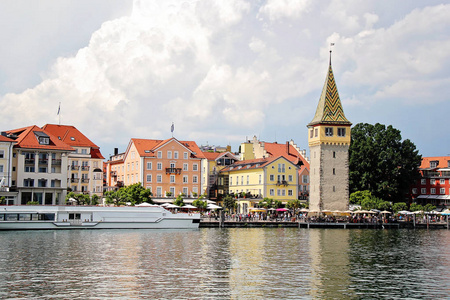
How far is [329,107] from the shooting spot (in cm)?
9550

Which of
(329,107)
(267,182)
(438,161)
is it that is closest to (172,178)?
(267,182)

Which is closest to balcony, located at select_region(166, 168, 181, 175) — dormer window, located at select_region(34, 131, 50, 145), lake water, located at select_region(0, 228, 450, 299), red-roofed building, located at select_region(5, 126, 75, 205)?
red-roofed building, located at select_region(5, 126, 75, 205)

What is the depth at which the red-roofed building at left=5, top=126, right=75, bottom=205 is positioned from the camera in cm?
8000

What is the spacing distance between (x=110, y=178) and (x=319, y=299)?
8659cm

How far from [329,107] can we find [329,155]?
753 cm

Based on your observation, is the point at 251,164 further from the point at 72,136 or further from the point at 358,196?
the point at 72,136

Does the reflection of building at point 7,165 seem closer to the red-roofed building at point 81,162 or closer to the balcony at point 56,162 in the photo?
the balcony at point 56,162

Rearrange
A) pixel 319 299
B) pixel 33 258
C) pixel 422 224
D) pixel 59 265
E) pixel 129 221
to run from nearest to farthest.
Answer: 1. pixel 319 299
2. pixel 59 265
3. pixel 33 258
4. pixel 129 221
5. pixel 422 224

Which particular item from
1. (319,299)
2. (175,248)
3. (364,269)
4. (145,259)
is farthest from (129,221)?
(319,299)

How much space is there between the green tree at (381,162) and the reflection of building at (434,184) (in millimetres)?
12881

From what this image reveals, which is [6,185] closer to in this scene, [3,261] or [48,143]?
[48,143]

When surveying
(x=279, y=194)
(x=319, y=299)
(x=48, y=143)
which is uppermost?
(x=48, y=143)

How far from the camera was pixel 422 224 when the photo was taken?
87.1 metres

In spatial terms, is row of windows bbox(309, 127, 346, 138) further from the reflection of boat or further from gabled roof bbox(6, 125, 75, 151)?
gabled roof bbox(6, 125, 75, 151)
